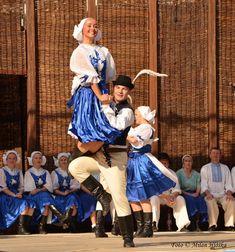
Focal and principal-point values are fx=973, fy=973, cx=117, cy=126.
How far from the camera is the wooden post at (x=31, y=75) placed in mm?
12148

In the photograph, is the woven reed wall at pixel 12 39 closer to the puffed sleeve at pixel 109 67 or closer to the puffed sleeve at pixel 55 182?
the puffed sleeve at pixel 55 182

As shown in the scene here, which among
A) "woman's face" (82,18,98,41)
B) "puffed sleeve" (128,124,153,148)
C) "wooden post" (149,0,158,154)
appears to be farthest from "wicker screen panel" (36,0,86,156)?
"woman's face" (82,18,98,41)

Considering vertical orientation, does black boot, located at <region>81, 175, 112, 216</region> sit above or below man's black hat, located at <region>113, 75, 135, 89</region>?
below

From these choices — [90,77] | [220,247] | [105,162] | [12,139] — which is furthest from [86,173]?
[12,139]

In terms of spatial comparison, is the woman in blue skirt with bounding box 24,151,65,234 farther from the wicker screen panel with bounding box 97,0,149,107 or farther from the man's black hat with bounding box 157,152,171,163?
the wicker screen panel with bounding box 97,0,149,107

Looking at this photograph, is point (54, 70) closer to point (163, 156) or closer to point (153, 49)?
point (153, 49)

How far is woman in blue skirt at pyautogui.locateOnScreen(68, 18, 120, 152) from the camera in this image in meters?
7.68

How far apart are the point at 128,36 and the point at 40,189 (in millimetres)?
2371

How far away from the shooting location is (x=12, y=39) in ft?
39.8

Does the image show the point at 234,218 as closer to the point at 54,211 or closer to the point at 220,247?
the point at 54,211

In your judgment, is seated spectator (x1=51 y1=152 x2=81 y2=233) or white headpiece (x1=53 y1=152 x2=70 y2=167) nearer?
seated spectator (x1=51 y1=152 x2=81 y2=233)

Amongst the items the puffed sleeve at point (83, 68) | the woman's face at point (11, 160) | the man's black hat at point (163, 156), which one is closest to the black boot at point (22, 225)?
the woman's face at point (11, 160)

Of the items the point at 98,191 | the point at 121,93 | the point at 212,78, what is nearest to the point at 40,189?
the point at 212,78

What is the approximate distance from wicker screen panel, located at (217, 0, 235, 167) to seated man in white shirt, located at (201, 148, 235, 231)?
522mm
